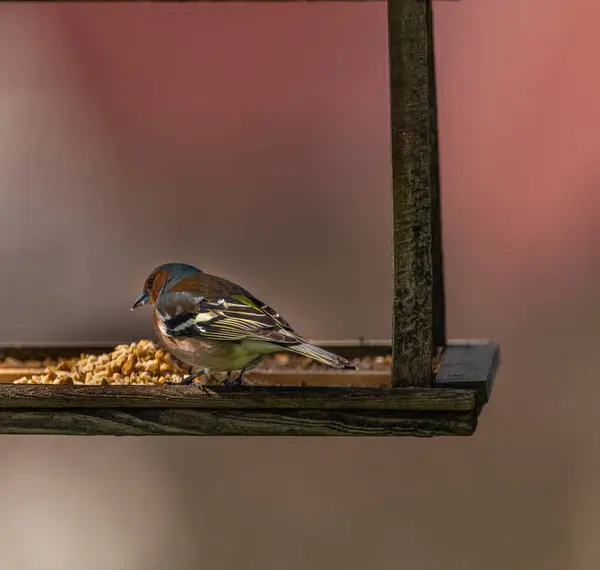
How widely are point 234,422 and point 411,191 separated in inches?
35.0

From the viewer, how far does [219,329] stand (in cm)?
376

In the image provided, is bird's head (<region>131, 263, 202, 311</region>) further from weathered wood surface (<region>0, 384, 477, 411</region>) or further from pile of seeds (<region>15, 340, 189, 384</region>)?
weathered wood surface (<region>0, 384, 477, 411</region>)

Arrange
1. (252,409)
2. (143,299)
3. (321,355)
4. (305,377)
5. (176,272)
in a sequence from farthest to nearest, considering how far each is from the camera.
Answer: (305,377) → (143,299) → (176,272) → (252,409) → (321,355)

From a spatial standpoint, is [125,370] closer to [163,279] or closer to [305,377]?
[163,279]

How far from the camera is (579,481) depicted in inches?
281

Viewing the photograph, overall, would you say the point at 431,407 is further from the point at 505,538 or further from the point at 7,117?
the point at 7,117

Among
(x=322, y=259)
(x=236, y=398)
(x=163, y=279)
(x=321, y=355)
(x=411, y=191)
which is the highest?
(x=411, y=191)

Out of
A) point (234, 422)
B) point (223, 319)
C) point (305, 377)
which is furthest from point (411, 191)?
point (305, 377)

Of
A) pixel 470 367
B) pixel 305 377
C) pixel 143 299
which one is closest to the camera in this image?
pixel 470 367

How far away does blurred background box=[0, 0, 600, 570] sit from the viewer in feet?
23.9

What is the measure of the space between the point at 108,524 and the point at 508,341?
2.81 metres

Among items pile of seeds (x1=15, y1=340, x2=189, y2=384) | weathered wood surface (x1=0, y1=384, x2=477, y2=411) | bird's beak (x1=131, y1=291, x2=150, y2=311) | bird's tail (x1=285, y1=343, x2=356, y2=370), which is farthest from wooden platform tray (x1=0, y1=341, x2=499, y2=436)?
bird's beak (x1=131, y1=291, x2=150, y2=311)

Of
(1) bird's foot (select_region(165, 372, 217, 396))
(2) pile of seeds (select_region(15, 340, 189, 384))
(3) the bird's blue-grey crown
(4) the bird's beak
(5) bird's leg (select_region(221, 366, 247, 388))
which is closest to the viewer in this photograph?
(1) bird's foot (select_region(165, 372, 217, 396))

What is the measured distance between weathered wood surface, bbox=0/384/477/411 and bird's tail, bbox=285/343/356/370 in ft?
0.38
